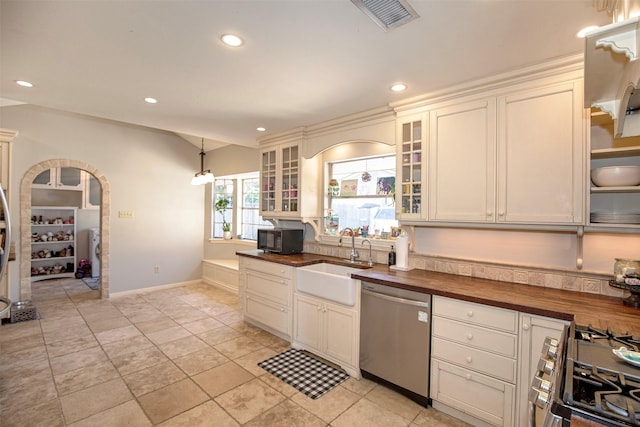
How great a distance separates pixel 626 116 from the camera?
4.11ft

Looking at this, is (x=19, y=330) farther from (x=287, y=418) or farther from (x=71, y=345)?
(x=287, y=418)

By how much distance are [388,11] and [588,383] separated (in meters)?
1.80

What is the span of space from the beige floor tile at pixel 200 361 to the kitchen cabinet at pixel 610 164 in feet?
10.8

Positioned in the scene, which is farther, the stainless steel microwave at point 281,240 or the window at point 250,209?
A: the window at point 250,209

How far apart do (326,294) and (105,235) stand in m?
4.17

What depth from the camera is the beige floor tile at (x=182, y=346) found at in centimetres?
309

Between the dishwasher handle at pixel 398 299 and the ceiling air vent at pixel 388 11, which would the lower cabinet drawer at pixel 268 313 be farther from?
the ceiling air vent at pixel 388 11

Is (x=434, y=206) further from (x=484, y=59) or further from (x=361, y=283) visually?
(x=484, y=59)

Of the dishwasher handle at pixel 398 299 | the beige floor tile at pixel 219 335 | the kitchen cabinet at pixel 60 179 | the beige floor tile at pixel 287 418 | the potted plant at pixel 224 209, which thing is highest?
the kitchen cabinet at pixel 60 179

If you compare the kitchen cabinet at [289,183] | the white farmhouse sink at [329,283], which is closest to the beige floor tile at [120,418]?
the white farmhouse sink at [329,283]

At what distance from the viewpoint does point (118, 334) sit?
354 centimetres

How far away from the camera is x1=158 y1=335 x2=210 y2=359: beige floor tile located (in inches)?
122

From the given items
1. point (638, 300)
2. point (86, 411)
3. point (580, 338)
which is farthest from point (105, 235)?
point (638, 300)

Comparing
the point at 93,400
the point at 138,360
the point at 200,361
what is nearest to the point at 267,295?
the point at 200,361
